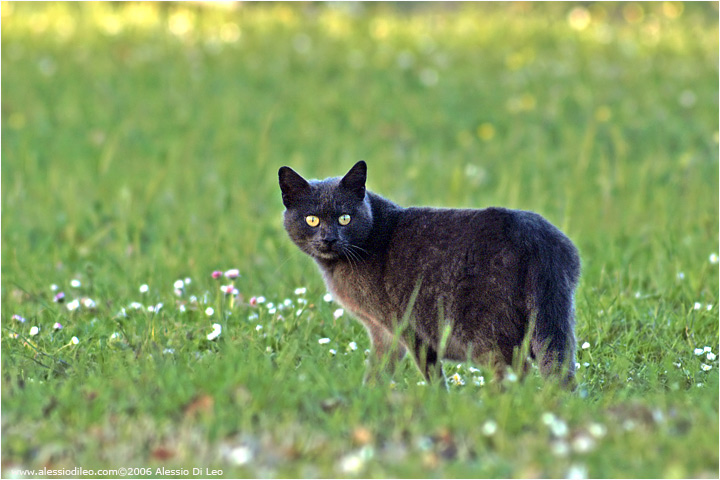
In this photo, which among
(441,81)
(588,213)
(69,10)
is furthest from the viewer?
(69,10)

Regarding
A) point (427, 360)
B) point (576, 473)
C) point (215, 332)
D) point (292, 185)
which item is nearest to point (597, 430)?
point (576, 473)

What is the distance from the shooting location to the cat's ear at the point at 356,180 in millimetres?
4277

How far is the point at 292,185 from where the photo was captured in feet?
14.2

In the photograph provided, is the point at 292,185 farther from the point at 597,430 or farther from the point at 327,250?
the point at 597,430

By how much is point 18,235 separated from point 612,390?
4562mm

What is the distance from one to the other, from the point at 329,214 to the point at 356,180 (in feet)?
0.71

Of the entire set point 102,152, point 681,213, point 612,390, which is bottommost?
point 612,390

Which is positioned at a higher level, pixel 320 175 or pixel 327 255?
pixel 320 175

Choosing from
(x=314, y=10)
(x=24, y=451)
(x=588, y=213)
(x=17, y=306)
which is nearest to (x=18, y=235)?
(x=17, y=306)

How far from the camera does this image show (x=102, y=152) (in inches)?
337

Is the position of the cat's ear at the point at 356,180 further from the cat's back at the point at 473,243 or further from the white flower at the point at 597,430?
the white flower at the point at 597,430

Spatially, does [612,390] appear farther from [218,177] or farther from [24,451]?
[218,177]

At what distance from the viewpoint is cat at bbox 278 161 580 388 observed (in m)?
3.81

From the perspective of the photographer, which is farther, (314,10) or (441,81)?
(314,10)
